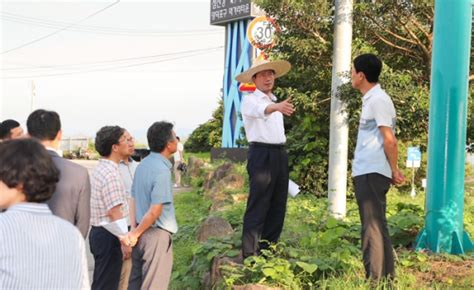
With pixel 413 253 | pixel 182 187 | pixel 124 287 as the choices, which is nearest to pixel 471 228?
pixel 413 253

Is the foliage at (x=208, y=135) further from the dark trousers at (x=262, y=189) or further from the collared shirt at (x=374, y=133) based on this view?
the collared shirt at (x=374, y=133)

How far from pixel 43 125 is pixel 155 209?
1.08 meters

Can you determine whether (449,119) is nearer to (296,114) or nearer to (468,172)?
(296,114)

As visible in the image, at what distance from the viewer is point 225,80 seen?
25562mm

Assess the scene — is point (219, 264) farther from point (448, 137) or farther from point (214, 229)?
point (448, 137)

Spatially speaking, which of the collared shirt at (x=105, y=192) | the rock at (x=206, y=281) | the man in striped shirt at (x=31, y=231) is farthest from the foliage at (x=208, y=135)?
the man in striped shirt at (x=31, y=231)

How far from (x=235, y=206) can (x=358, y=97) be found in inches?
119

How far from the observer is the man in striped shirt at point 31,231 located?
220cm

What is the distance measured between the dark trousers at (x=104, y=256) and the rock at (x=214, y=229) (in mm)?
2225

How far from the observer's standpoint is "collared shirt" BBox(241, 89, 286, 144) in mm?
5031

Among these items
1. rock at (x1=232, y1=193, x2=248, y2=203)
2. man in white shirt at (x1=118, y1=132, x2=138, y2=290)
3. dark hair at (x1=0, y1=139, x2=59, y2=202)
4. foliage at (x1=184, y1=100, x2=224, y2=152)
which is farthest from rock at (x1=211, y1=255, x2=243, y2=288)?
foliage at (x1=184, y1=100, x2=224, y2=152)

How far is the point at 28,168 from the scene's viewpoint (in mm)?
2293

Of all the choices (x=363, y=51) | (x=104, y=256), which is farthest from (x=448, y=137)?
(x=363, y=51)

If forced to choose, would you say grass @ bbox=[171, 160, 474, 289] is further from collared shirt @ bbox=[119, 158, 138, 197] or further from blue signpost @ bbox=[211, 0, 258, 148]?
blue signpost @ bbox=[211, 0, 258, 148]
